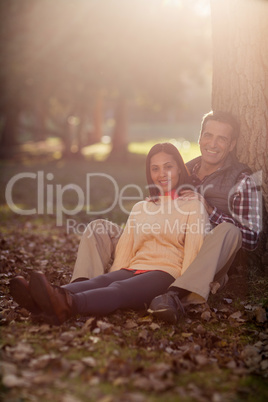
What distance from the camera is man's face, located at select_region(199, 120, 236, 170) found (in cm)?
546

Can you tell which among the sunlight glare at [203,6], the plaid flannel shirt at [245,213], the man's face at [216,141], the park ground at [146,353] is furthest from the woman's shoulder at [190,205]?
the sunlight glare at [203,6]

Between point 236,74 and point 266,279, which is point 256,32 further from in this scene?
point 266,279

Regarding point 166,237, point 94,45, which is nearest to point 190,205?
point 166,237

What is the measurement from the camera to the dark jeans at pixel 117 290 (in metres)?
4.25

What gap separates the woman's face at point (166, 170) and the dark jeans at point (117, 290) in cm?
98

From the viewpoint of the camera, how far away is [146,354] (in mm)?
3811

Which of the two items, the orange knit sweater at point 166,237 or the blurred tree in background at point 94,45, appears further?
the blurred tree in background at point 94,45

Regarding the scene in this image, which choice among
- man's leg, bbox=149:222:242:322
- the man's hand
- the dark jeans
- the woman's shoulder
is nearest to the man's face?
the man's hand

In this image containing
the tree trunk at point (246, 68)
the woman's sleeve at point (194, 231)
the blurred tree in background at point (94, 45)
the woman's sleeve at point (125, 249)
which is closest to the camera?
the woman's sleeve at point (194, 231)

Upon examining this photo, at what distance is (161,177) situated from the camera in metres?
5.04

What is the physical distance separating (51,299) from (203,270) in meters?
1.49

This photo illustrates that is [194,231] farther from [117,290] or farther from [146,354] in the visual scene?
[146,354]

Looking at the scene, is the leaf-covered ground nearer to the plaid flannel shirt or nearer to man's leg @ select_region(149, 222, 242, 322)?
man's leg @ select_region(149, 222, 242, 322)

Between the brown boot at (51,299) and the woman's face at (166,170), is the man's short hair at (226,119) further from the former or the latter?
the brown boot at (51,299)
